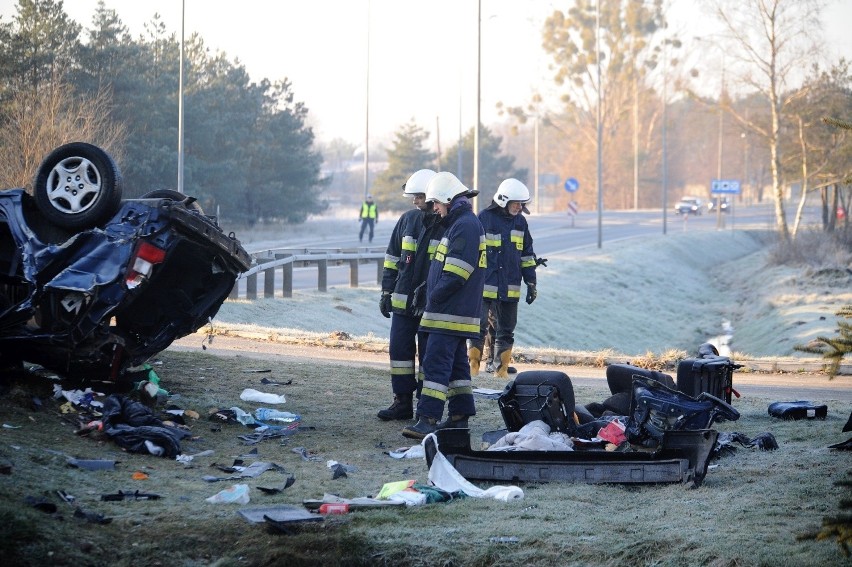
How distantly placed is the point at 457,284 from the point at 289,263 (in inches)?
516

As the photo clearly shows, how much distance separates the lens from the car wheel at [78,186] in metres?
8.73

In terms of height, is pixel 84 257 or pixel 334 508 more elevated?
pixel 84 257

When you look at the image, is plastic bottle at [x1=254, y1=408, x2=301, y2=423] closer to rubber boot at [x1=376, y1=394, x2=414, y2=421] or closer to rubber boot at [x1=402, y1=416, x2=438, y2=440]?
rubber boot at [x1=376, y1=394, x2=414, y2=421]

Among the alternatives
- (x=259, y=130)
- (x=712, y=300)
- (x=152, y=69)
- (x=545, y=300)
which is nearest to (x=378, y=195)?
(x=259, y=130)

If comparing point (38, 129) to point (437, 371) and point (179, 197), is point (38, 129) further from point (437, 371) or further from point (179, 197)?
point (437, 371)

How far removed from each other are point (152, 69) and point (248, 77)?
8451 millimetres

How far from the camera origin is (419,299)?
9.60 m

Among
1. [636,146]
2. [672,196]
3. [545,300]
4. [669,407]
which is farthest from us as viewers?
[672,196]

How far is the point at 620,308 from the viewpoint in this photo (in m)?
32.0

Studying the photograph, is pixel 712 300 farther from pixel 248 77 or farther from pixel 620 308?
pixel 248 77

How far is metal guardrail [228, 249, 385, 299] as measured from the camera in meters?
21.2

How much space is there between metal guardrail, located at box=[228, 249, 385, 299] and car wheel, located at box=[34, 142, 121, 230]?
1088 centimetres

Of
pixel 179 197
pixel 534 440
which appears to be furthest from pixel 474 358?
pixel 534 440

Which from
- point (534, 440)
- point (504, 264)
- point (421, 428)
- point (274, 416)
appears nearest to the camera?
point (534, 440)
